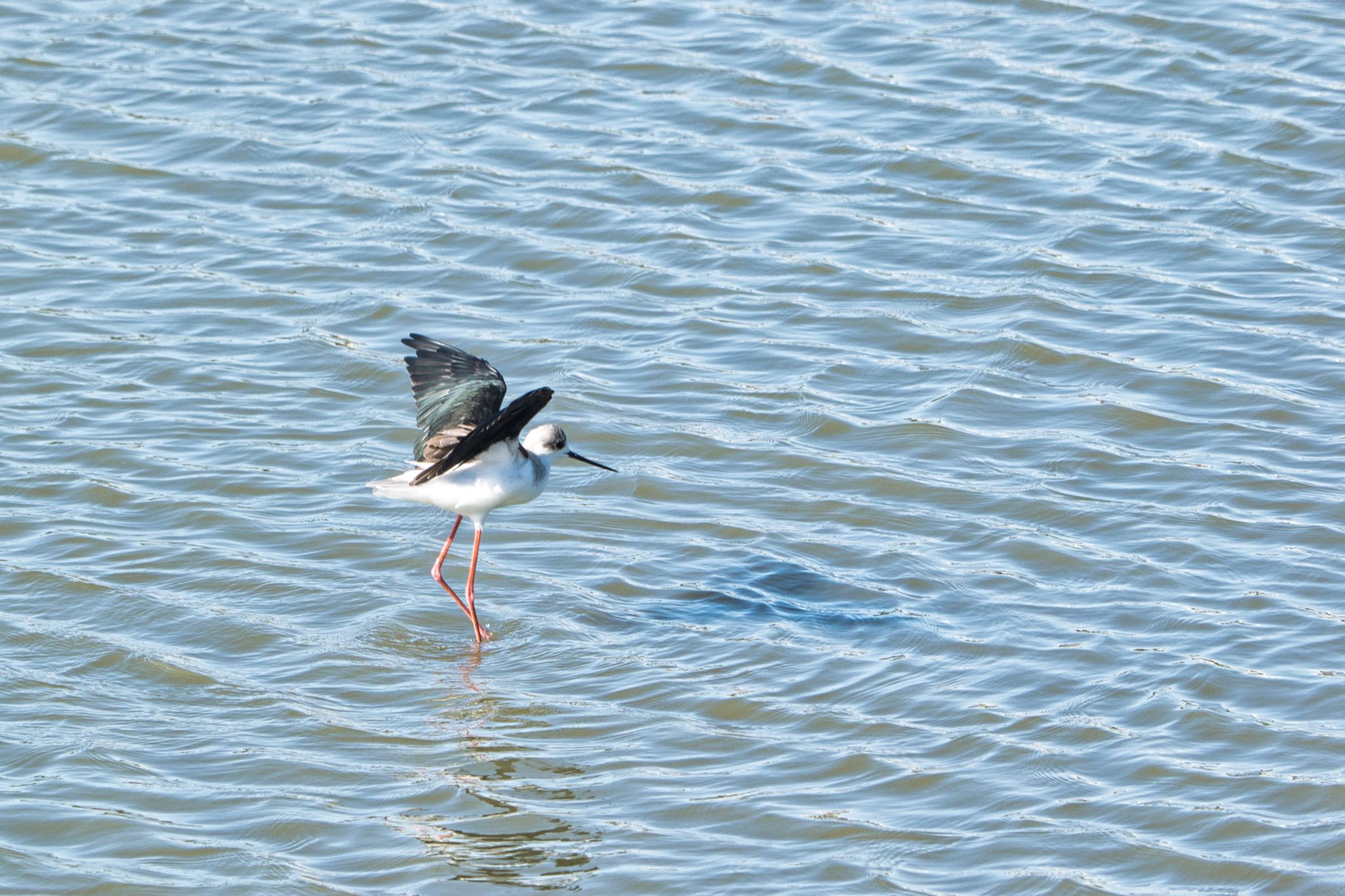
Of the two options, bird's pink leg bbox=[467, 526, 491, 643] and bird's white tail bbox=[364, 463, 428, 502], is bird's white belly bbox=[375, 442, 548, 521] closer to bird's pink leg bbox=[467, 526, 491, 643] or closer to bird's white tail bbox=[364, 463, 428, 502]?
bird's white tail bbox=[364, 463, 428, 502]

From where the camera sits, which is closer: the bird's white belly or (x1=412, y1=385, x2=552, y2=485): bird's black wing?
(x1=412, y1=385, x2=552, y2=485): bird's black wing

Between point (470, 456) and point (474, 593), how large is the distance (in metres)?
1.12

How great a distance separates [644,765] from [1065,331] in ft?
15.0

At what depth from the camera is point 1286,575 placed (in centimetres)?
845

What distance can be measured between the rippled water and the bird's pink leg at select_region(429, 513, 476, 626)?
13cm

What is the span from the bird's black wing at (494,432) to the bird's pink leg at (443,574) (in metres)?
0.64

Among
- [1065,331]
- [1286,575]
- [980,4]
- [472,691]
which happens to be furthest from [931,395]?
[980,4]

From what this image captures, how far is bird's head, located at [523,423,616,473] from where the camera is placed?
9062 mm

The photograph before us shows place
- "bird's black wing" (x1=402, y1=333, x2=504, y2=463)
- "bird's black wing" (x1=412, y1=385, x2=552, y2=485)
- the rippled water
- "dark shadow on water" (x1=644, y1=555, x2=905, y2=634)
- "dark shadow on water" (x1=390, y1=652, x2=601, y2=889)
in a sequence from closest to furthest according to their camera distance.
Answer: "dark shadow on water" (x1=390, y1=652, x2=601, y2=889)
the rippled water
"bird's black wing" (x1=412, y1=385, x2=552, y2=485)
"dark shadow on water" (x1=644, y1=555, x2=905, y2=634)
"bird's black wing" (x1=402, y1=333, x2=504, y2=463)

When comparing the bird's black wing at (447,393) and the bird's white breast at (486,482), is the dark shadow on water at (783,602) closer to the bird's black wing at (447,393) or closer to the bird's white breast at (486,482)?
the bird's white breast at (486,482)

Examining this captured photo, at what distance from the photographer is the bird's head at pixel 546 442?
9.06m

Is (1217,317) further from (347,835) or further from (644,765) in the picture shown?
(347,835)

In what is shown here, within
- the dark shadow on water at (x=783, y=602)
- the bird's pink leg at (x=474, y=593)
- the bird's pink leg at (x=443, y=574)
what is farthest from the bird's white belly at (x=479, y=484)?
the dark shadow on water at (x=783, y=602)

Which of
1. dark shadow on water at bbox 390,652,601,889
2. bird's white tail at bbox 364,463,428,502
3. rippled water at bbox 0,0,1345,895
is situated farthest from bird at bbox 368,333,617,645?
dark shadow on water at bbox 390,652,601,889
